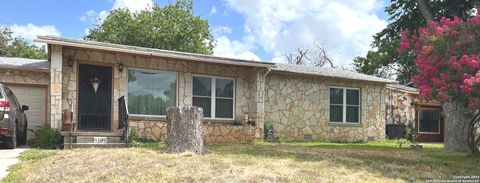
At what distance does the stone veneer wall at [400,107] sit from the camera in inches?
771

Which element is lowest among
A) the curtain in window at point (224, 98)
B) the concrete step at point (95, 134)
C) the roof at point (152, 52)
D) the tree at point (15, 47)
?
the concrete step at point (95, 134)

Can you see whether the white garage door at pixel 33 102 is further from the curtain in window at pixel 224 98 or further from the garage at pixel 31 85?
the curtain in window at pixel 224 98

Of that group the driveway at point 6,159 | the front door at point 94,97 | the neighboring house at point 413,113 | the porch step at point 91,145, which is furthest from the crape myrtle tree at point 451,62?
the neighboring house at point 413,113

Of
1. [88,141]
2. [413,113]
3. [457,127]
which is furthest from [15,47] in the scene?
[457,127]

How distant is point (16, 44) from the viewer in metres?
31.8

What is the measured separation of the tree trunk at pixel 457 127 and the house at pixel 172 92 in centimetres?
510

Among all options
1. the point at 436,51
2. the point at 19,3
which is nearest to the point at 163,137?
the point at 436,51

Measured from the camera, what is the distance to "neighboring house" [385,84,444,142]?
19641mm

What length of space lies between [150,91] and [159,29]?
65.0 feet

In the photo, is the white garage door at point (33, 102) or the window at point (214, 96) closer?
the white garage door at point (33, 102)

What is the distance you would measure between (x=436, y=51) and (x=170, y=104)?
7974 millimetres

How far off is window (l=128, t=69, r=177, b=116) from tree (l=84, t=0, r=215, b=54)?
18628 millimetres

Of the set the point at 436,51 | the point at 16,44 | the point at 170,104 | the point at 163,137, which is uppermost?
the point at 16,44

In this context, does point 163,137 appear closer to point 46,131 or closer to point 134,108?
point 134,108
